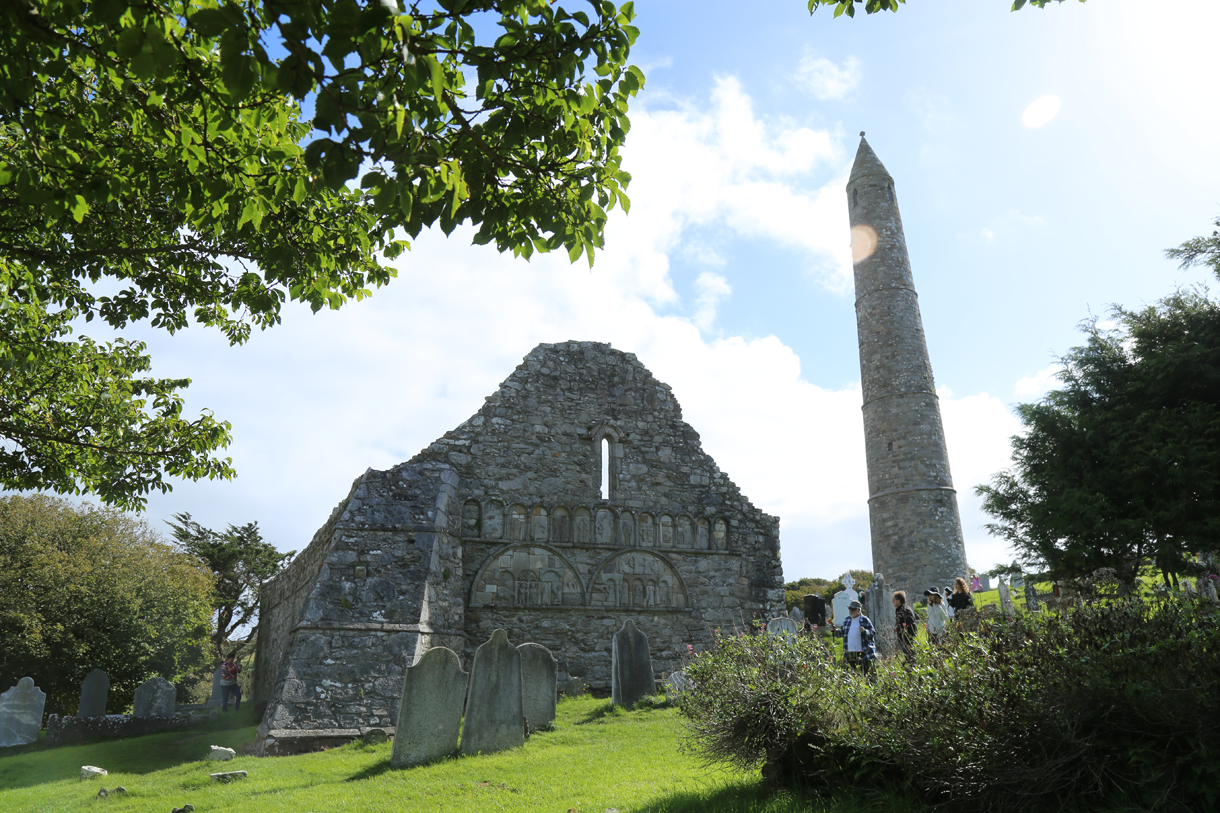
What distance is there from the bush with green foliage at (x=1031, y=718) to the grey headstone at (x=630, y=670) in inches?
228

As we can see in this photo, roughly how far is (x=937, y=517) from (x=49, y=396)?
927 inches

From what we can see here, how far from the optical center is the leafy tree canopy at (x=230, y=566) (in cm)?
3369

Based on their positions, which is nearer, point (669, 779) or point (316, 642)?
point (669, 779)

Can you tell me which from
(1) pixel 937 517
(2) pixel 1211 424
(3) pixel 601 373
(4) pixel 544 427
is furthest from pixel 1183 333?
(4) pixel 544 427

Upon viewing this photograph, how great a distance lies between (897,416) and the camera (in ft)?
80.6

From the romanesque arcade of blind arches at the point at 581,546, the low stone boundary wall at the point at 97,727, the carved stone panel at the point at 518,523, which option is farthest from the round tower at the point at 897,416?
the low stone boundary wall at the point at 97,727

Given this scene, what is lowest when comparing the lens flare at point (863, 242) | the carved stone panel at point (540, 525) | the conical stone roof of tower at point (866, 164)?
the carved stone panel at point (540, 525)

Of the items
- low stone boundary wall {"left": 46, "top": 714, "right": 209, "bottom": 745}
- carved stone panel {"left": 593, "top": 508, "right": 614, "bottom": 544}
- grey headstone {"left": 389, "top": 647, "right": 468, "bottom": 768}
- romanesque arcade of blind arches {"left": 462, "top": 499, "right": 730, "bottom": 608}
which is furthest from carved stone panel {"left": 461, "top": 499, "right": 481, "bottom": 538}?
low stone boundary wall {"left": 46, "top": 714, "right": 209, "bottom": 745}

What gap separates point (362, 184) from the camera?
320cm

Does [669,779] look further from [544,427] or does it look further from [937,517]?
[937,517]

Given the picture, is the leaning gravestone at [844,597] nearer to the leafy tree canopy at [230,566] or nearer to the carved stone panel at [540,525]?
the carved stone panel at [540,525]

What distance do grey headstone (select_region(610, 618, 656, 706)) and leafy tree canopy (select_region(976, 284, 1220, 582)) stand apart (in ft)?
47.5

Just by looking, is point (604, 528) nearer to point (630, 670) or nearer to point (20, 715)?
point (630, 670)

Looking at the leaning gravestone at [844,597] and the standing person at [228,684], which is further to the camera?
the standing person at [228,684]
